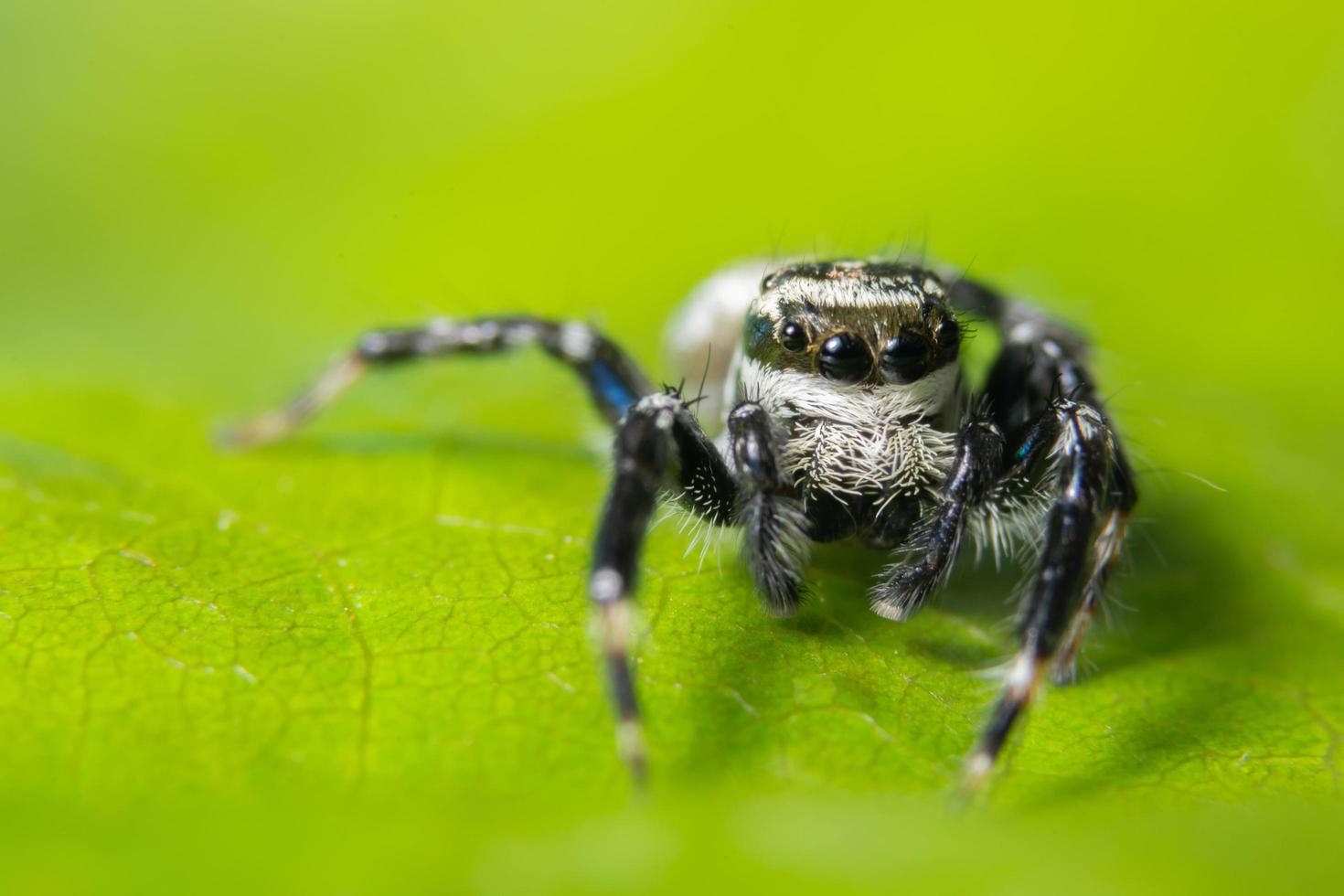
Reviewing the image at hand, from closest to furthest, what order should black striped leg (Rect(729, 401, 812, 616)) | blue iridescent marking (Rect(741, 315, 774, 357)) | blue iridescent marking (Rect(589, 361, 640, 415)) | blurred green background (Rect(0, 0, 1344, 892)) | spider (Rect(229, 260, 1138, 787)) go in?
blurred green background (Rect(0, 0, 1344, 892))
spider (Rect(229, 260, 1138, 787))
black striped leg (Rect(729, 401, 812, 616))
blue iridescent marking (Rect(741, 315, 774, 357))
blue iridescent marking (Rect(589, 361, 640, 415))

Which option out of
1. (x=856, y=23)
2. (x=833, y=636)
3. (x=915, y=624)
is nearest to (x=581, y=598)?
(x=833, y=636)

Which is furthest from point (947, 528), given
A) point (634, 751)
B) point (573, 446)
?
point (573, 446)

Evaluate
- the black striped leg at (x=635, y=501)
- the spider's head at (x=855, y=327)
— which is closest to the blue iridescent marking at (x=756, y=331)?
the spider's head at (x=855, y=327)

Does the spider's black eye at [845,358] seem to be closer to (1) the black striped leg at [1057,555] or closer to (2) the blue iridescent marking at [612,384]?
(1) the black striped leg at [1057,555]

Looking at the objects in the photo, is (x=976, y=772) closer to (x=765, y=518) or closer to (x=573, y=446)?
(x=765, y=518)

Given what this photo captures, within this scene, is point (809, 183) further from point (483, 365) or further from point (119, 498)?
point (119, 498)

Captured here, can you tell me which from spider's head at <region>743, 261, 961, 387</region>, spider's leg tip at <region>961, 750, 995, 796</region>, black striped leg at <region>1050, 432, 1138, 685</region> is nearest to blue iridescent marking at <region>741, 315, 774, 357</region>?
spider's head at <region>743, 261, 961, 387</region>

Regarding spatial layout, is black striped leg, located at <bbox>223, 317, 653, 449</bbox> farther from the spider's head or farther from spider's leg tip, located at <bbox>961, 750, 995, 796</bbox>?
spider's leg tip, located at <bbox>961, 750, 995, 796</bbox>
